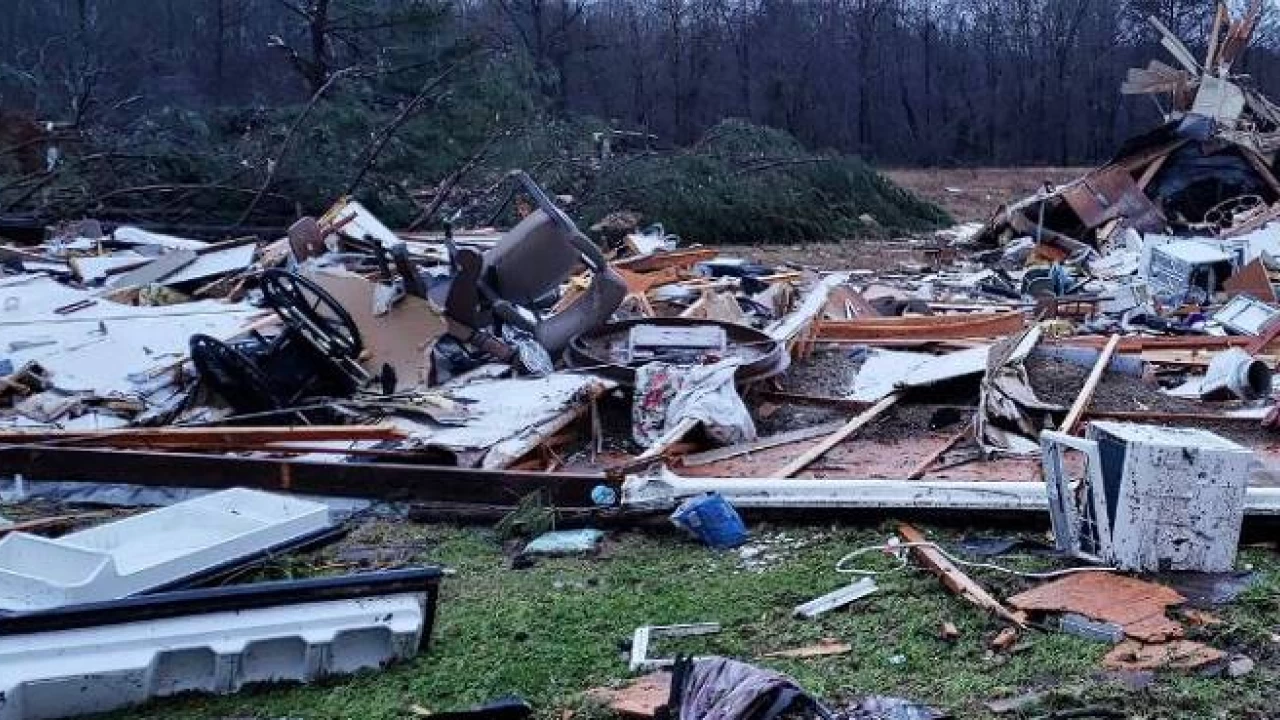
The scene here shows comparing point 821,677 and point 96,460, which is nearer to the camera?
point 821,677

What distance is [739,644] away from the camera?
4301 mm

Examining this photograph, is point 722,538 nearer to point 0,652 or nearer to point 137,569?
point 137,569

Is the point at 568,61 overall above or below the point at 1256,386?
above

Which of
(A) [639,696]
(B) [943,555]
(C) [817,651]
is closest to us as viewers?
(A) [639,696]

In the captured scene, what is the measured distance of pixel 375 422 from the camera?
7316mm

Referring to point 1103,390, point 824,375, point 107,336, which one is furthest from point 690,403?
point 107,336

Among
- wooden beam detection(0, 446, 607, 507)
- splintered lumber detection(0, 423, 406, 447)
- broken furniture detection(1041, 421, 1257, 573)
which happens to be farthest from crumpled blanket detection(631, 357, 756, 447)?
broken furniture detection(1041, 421, 1257, 573)

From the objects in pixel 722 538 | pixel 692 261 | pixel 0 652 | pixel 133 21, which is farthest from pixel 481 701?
pixel 133 21

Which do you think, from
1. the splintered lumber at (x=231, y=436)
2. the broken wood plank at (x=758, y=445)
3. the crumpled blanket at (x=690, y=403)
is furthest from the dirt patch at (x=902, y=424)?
the splintered lumber at (x=231, y=436)

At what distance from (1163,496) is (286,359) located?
5.02 m

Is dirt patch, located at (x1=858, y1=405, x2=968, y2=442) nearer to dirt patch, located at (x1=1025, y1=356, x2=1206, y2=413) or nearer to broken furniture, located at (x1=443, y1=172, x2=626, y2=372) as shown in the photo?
dirt patch, located at (x1=1025, y1=356, x2=1206, y2=413)

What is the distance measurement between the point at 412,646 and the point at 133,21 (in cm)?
3449

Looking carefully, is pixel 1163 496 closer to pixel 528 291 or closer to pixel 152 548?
pixel 152 548

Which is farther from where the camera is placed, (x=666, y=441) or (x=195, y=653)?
(x=666, y=441)
